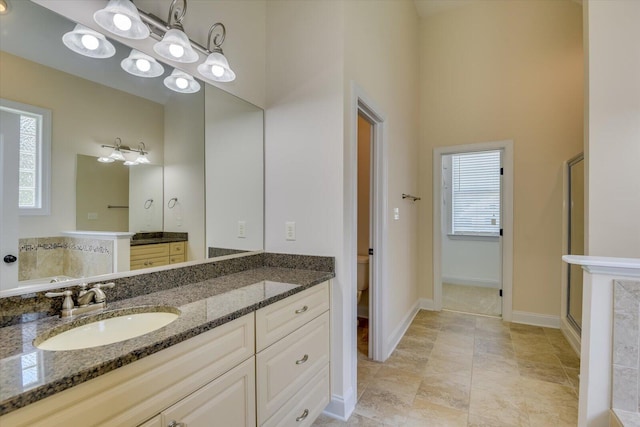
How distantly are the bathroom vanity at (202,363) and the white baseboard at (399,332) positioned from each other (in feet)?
3.40

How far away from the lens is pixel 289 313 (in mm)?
1489

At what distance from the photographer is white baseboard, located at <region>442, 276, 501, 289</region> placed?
505 centimetres

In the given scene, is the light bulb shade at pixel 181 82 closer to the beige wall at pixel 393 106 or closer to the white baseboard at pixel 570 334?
the beige wall at pixel 393 106

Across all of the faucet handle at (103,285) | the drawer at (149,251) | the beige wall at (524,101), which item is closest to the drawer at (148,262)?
the drawer at (149,251)

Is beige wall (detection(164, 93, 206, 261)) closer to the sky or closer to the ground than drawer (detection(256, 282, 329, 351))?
closer to the sky

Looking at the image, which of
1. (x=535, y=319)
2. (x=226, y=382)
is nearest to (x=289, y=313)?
(x=226, y=382)

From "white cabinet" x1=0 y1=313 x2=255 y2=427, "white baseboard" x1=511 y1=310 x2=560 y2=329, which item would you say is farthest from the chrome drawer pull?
"white baseboard" x1=511 y1=310 x2=560 y2=329

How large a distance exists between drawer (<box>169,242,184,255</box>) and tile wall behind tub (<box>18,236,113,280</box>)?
0.30m

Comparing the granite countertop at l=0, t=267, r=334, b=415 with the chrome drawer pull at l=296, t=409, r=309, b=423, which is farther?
the chrome drawer pull at l=296, t=409, r=309, b=423

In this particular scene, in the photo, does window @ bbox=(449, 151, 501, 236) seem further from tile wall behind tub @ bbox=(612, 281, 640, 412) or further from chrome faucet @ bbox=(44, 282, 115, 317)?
chrome faucet @ bbox=(44, 282, 115, 317)

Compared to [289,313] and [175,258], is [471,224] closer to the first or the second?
[289,313]

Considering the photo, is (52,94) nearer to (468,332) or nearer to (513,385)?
(513,385)

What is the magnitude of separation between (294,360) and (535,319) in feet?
10.4

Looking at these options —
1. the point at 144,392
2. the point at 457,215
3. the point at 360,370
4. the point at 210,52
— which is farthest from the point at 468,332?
the point at 210,52
